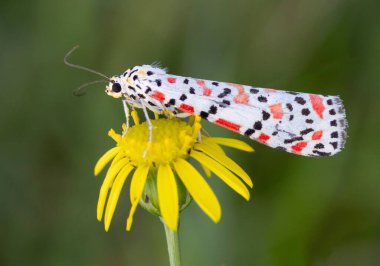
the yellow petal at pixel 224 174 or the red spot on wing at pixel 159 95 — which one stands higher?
the red spot on wing at pixel 159 95

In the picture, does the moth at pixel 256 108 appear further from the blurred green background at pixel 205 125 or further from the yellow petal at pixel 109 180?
the blurred green background at pixel 205 125

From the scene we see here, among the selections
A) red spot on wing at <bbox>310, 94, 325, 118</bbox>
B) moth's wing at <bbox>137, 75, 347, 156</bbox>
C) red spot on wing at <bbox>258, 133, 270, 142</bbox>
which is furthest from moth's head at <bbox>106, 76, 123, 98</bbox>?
red spot on wing at <bbox>310, 94, 325, 118</bbox>

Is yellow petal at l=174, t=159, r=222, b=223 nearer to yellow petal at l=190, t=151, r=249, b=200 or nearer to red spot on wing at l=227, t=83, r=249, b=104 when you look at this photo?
yellow petal at l=190, t=151, r=249, b=200

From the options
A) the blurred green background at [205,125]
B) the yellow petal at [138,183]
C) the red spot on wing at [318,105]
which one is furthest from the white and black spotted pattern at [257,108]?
the blurred green background at [205,125]

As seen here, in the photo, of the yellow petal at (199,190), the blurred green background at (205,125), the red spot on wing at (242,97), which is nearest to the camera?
the yellow petal at (199,190)

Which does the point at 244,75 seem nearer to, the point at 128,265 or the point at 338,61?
the point at 338,61

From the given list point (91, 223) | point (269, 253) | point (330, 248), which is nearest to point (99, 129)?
point (91, 223)

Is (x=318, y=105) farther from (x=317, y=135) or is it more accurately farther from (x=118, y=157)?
(x=118, y=157)

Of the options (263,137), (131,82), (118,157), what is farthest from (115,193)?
(263,137)
